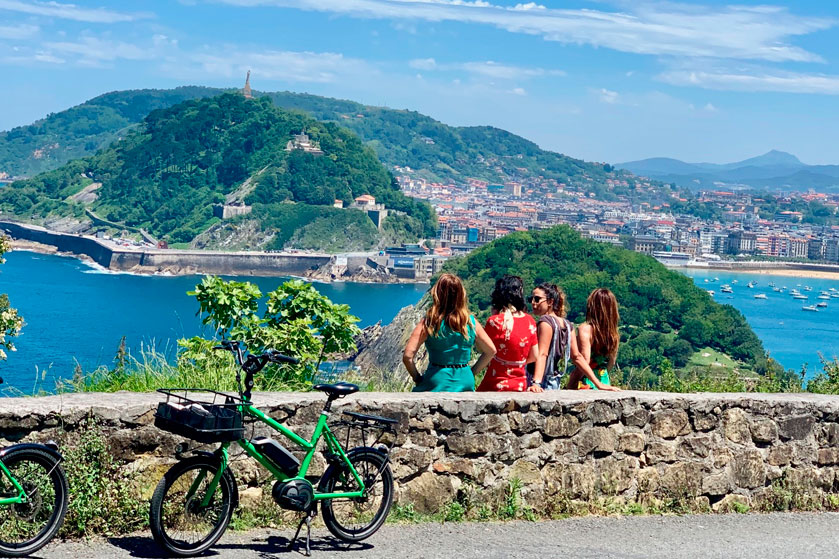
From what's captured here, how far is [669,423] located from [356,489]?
145 cm

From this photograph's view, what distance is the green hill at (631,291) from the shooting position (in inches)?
2399

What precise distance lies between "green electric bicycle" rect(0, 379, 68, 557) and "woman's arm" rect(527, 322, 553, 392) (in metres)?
2.19

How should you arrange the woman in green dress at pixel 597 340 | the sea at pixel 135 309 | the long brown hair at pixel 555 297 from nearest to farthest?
the woman in green dress at pixel 597 340
the long brown hair at pixel 555 297
the sea at pixel 135 309

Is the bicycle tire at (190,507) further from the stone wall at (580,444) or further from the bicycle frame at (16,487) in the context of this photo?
the bicycle frame at (16,487)

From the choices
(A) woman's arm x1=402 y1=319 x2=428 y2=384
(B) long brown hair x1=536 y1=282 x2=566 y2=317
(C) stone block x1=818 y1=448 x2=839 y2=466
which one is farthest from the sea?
(C) stone block x1=818 y1=448 x2=839 y2=466

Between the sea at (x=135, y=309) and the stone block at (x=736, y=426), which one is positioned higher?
the stone block at (x=736, y=426)

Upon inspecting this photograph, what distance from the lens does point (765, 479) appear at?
460 centimetres

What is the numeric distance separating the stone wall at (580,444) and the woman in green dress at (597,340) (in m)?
0.53

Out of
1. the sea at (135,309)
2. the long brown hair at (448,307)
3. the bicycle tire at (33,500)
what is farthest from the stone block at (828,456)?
the sea at (135,309)

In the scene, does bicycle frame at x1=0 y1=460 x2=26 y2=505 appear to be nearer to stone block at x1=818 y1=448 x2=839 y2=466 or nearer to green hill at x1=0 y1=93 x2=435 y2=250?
stone block at x1=818 y1=448 x2=839 y2=466

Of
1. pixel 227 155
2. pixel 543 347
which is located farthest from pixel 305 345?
pixel 227 155

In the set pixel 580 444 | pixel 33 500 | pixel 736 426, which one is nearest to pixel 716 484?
pixel 736 426

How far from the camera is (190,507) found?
11.5ft

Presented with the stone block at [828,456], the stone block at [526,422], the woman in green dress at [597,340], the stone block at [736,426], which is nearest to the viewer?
the stone block at [526,422]
